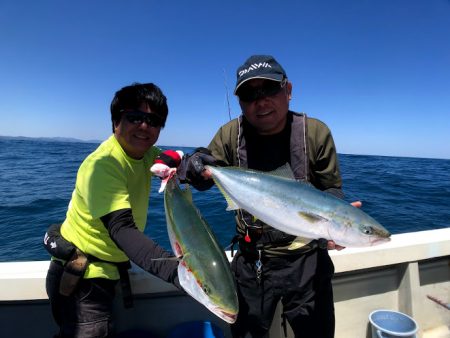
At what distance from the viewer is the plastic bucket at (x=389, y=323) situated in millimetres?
3480

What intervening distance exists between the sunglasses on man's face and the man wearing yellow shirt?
74 centimetres

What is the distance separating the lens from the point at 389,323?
3758 mm

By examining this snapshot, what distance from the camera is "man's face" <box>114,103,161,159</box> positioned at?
2.51 meters

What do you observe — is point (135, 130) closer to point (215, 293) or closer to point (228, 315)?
point (215, 293)

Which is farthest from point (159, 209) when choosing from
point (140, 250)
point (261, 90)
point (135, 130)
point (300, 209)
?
point (300, 209)

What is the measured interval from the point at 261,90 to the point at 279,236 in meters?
1.30

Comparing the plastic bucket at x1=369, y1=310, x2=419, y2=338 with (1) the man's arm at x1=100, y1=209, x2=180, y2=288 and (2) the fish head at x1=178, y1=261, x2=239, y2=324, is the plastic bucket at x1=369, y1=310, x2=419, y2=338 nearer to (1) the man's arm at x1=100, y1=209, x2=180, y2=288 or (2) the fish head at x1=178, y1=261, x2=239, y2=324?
(2) the fish head at x1=178, y1=261, x2=239, y2=324

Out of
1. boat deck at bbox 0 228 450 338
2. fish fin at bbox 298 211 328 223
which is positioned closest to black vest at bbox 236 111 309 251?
fish fin at bbox 298 211 328 223

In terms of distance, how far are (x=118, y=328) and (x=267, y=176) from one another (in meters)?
2.59

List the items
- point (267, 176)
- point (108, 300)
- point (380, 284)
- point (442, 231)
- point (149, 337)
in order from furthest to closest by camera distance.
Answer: point (442, 231) → point (380, 284) → point (149, 337) → point (108, 300) → point (267, 176)

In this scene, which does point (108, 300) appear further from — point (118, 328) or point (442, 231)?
point (442, 231)

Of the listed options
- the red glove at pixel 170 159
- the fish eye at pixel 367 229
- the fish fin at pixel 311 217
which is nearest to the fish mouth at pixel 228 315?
the fish fin at pixel 311 217

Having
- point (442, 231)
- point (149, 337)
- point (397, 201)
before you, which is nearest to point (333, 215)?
point (149, 337)

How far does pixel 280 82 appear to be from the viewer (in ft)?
7.84
